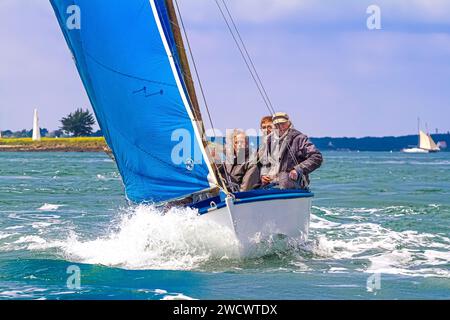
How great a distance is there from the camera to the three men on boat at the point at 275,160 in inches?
584

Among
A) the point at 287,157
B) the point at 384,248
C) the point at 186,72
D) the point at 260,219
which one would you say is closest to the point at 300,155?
the point at 287,157

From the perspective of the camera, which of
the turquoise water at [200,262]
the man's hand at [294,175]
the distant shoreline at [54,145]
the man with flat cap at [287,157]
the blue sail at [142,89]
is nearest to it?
the turquoise water at [200,262]

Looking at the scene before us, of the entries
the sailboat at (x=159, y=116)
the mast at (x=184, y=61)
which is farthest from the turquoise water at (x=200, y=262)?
the mast at (x=184, y=61)

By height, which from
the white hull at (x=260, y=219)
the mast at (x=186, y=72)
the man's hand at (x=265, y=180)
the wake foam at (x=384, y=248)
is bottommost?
the wake foam at (x=384, y=248)

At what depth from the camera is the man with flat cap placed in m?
14.9

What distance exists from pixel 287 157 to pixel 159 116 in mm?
2451

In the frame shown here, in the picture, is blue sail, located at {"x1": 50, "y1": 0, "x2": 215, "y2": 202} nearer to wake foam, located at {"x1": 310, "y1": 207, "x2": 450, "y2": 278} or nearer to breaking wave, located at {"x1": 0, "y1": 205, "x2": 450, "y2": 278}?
breaking wave, located at {"x1": 0, "y1": 205, "x2": 450, "y2": 278}

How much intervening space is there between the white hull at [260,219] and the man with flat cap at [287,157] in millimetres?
501

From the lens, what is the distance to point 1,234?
1864 centimetres

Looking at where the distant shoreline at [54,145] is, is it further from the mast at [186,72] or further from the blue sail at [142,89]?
the mast at [186,72]

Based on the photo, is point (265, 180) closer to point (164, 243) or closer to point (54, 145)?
point (164, 243)

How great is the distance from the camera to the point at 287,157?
15047 mm
